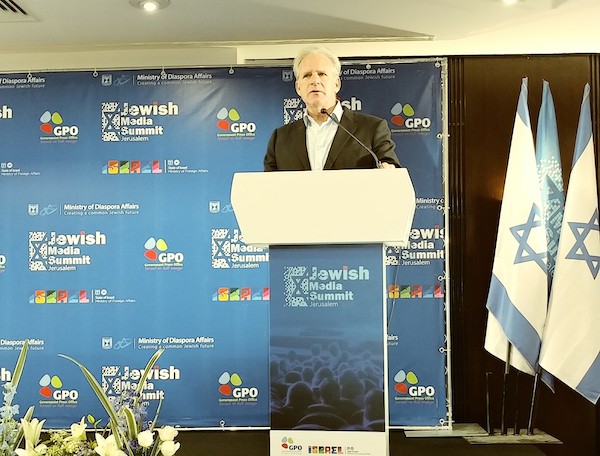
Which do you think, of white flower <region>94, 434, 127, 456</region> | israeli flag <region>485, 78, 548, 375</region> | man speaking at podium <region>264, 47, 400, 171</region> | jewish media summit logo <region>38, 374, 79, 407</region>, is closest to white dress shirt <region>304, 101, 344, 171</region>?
man speaking at podium <region>264, 47, 400, 171</region>

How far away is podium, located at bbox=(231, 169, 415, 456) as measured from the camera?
209cm

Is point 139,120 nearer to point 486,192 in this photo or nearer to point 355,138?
point 486,192

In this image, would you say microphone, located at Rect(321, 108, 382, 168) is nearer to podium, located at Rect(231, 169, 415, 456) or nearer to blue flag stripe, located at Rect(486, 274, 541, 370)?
podium, located at Rect(231, 169, 415, 456)

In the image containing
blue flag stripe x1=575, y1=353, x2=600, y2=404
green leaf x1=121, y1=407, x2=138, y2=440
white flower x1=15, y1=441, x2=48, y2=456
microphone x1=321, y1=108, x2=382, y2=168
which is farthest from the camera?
blue flag stripe x1=575, y1=353, x2=600, y2=404

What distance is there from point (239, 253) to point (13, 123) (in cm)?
182

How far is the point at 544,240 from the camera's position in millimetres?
3949

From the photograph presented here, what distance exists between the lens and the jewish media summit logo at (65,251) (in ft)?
14.5

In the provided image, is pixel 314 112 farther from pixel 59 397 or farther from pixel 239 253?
pixel 59 397

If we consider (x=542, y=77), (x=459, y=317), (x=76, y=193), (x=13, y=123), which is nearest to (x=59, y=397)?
(x=76, y=193)

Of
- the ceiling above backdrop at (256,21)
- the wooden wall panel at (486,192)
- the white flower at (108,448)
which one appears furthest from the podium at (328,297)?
the wooden wall panel at (486,192)

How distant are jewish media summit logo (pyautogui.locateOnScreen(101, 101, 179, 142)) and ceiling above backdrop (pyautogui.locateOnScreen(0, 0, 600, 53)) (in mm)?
487

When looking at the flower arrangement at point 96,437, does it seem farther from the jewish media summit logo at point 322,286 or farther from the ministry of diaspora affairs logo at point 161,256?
the ministry of diaspora affairs logo at point 161,256

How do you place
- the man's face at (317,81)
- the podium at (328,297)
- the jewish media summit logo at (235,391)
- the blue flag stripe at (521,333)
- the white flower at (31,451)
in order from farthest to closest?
the jewish media summit logo at (235,391)
the blue flag stripe at (521,333)
the man's face at (317,81)
the podium at (328,297)
the white flower at (31,451)

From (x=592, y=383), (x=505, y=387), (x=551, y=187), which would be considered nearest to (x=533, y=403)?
(x=505, y=387)
